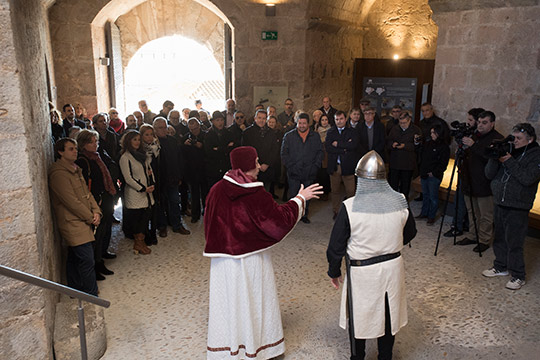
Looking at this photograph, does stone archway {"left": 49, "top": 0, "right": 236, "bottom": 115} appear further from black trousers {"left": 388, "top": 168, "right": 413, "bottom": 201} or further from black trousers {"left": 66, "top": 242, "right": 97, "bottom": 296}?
black trousers {"left": 66, "top": 242, "right": 97, "bottom": 296}

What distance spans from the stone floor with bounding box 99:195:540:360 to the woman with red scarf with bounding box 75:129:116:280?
260 millimetres

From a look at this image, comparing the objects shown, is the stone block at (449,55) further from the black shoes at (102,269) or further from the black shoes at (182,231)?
the black shoes at (102,269)

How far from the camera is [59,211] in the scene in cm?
419

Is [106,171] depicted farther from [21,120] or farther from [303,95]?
[303,95]

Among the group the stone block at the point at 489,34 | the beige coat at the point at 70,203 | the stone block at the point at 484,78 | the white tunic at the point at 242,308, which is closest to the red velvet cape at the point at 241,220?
the white tunic at the point at 242,308

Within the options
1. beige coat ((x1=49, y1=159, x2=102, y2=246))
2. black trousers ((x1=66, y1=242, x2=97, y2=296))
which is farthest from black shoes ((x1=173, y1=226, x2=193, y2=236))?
beige coat ((x1=49, y1=159, x2=102, y2=246))

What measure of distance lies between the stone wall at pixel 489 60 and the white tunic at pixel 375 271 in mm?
5224

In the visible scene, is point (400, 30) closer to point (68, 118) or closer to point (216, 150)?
point (216, 150)

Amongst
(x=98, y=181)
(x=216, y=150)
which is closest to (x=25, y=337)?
(x=98, y=181)

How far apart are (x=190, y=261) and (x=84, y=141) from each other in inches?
72.5

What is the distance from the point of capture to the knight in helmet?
317cm

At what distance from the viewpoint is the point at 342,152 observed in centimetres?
673

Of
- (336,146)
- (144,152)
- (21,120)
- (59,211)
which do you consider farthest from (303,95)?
(21,120)

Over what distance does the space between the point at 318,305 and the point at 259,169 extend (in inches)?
57.4
